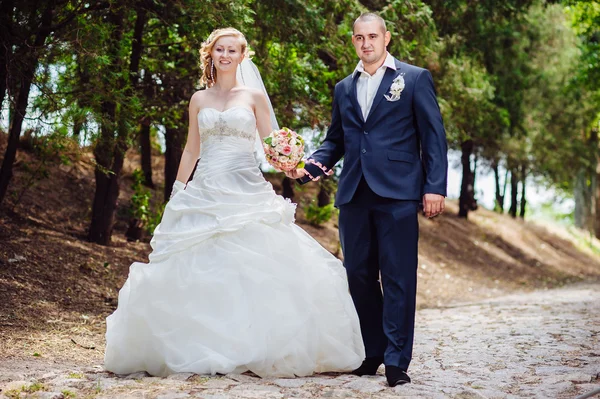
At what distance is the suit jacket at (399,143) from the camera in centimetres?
516

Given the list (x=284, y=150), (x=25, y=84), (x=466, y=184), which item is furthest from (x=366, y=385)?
(x=466, y=184)

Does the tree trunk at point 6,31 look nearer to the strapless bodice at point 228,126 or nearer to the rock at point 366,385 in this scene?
the strapless bodice at point 228,126

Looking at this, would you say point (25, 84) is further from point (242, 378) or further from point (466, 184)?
point (466, 184)

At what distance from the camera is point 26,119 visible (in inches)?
331

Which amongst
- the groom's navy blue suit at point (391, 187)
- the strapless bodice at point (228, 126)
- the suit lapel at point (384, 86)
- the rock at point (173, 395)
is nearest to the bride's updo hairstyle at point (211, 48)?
the strapless bodice at point (228, 126)

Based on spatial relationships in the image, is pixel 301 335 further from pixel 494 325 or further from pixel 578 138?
pixel 578 138

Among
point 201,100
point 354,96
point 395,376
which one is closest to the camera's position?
point 395,376

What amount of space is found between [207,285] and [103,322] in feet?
10.9

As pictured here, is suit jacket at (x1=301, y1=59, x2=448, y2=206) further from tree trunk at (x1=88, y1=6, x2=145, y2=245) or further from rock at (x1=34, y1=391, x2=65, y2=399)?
tree trunk at (x1=88, y1=6, x2=145, y2=245)

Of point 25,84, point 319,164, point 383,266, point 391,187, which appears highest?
point 25,84

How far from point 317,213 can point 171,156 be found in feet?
16.3

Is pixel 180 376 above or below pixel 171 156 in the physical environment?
below

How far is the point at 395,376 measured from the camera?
16.3 feet

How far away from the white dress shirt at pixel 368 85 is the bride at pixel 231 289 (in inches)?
39.5
